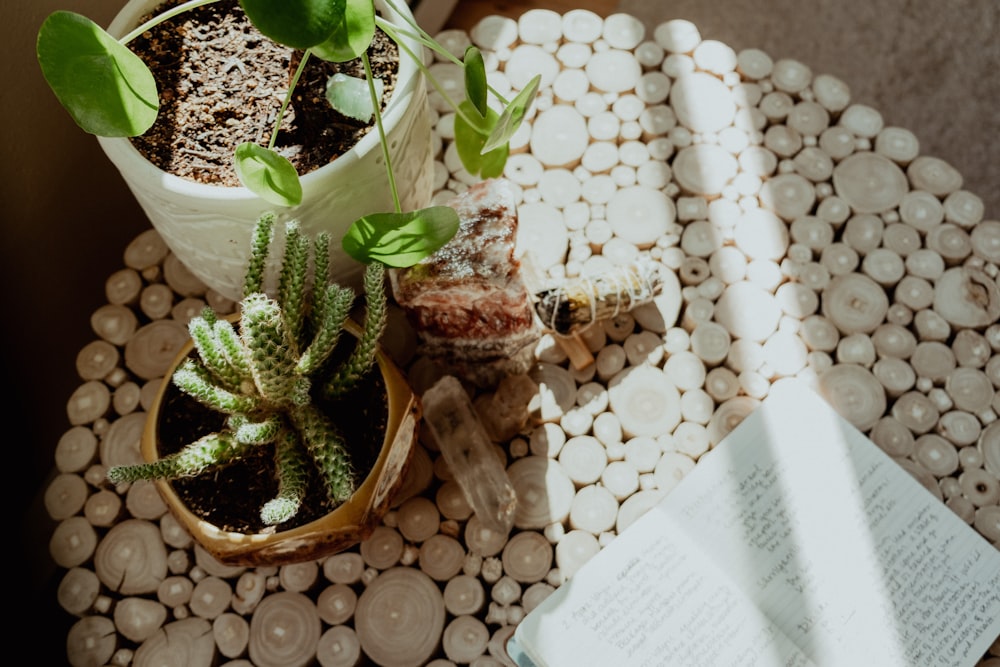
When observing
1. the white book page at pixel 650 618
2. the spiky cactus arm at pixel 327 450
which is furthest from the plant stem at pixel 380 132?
the white book page at pixel 650 618

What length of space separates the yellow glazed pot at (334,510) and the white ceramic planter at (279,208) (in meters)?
0.10

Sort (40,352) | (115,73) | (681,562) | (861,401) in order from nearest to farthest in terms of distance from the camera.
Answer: (115,73) → (681,562) → (861,401) → (40,352)

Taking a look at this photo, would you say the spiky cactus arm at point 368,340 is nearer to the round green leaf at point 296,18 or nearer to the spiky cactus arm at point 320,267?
the spiky cactus arm at point 320,267

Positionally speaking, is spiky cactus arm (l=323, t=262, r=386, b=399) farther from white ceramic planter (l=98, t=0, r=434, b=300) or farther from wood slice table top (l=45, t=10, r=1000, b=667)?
wood slice table top (l=45, t=10, r=1000, b=667)

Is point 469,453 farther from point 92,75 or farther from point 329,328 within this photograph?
point 92,75

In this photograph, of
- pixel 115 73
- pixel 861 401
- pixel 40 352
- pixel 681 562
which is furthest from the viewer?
pixel 40 352

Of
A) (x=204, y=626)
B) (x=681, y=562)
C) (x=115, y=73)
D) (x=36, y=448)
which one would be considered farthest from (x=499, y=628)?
(x=36, y=448)

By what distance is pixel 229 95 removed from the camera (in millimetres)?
896

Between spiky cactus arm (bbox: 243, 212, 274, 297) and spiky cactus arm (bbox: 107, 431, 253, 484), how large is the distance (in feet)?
0.46

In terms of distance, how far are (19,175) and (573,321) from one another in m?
0.71

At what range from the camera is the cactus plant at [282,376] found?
765mm

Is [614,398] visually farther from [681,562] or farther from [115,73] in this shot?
[115,73]

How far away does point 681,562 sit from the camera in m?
0.92

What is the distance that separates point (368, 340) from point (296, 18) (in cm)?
29
